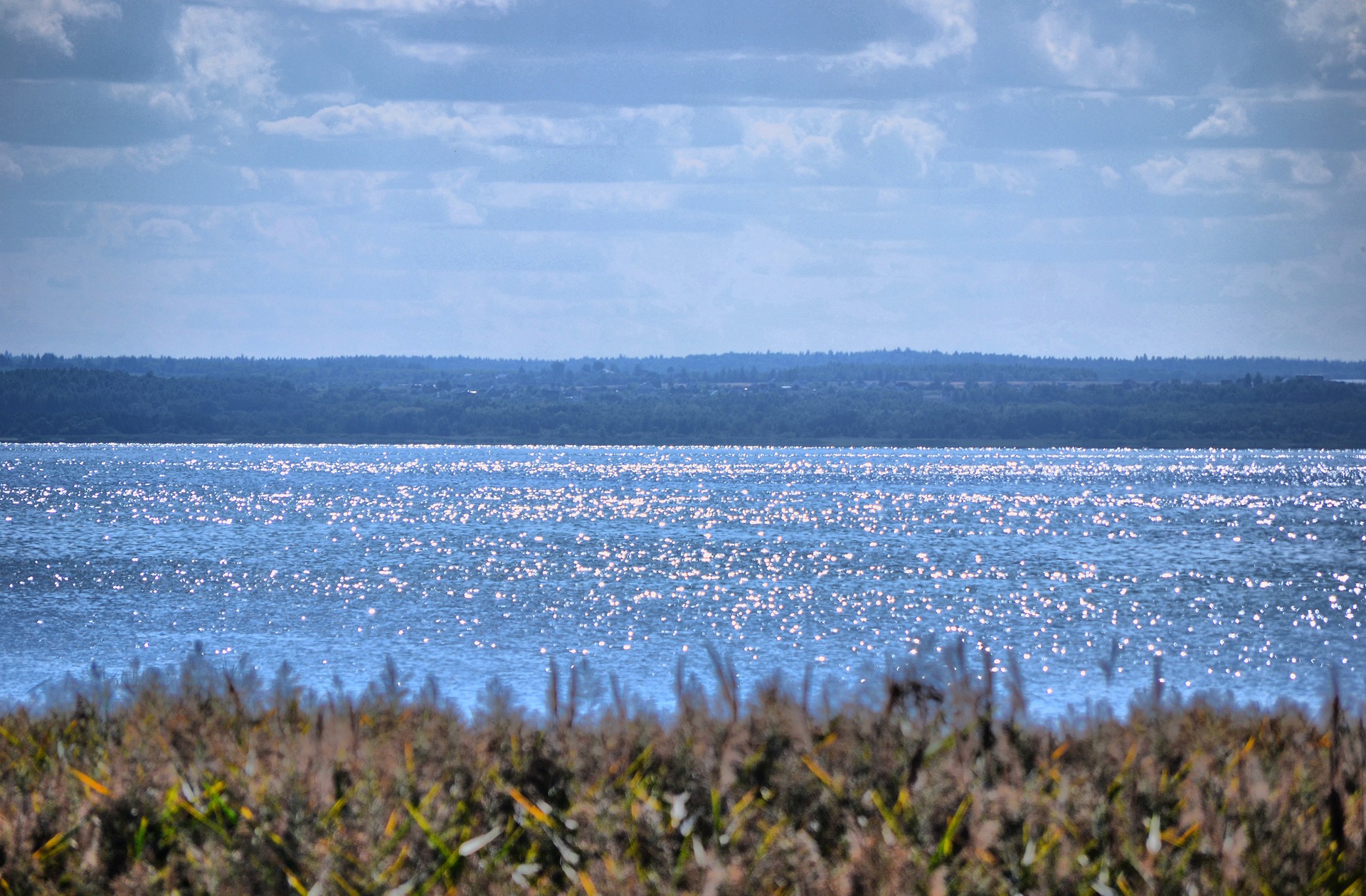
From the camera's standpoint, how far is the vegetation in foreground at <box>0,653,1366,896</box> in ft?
23.9

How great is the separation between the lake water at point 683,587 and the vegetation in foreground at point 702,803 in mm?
1563

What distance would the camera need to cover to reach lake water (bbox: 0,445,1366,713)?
34.3 m

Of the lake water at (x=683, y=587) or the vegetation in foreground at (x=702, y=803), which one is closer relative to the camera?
the vegetation in foreground at (x=702, y=803)

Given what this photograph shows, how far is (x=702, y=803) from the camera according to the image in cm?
847

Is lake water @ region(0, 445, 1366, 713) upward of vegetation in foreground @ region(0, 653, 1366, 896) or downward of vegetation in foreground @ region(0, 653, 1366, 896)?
downward

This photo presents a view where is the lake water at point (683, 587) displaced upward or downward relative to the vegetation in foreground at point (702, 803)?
downward

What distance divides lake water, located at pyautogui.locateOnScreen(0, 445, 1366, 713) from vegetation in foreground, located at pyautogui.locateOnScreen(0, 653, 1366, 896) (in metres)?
1.56

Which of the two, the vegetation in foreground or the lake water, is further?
the lake water

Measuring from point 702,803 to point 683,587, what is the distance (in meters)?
44.3

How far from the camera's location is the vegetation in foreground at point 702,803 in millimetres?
7285

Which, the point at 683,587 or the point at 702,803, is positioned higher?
the point at 702,803

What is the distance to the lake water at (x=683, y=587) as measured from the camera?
34281mm

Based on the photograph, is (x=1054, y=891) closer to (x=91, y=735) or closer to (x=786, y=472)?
(x=91, y=735)

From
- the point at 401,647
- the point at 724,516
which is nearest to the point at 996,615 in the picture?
the point at 401,647
